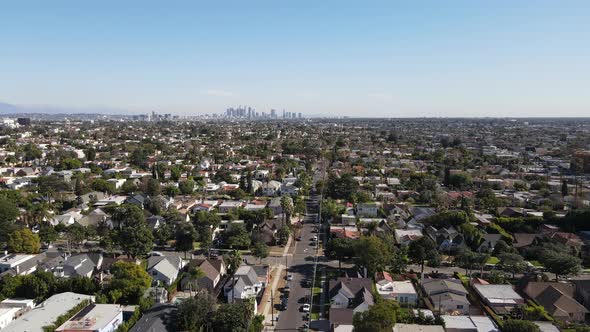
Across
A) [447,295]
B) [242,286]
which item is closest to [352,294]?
[447,295]

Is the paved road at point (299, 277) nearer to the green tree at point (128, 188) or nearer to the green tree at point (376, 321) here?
the green tree at point (376, 321)

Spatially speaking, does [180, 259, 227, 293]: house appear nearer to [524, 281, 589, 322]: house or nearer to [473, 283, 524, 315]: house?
[473, 283, 524, 315]: house

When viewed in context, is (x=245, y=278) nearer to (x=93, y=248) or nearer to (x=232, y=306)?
(x=232, y=306)

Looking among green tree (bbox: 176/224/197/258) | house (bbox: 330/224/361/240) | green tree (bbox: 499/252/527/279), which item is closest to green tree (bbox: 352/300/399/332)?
green tree (bbox: 499/252/527/279)

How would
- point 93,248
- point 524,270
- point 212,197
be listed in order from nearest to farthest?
point 524,270 < point 93,248 < point 212,197

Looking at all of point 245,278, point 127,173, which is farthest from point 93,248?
point 127,173

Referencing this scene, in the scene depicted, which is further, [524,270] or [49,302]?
[524,270]

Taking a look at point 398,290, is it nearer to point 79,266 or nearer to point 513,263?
point 513,263
